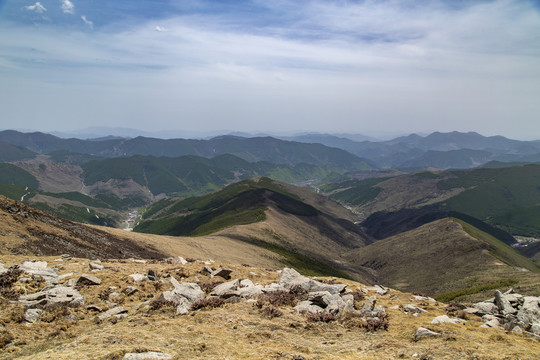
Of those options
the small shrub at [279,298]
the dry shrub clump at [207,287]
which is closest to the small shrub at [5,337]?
the dry shrub clump at [207,287]

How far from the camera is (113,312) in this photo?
20.9 metres

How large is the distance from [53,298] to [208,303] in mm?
10849

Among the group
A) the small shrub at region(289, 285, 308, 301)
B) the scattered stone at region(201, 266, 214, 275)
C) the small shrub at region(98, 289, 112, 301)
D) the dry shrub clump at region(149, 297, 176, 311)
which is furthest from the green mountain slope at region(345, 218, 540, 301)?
the small shrub at region(98, 289, 112, 301)

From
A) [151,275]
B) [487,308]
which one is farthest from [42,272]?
[487,308]

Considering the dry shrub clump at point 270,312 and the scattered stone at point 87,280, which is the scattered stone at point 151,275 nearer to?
the scattered stone at point 87,280

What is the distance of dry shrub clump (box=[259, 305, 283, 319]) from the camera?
838 inches

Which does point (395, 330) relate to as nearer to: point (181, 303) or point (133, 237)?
point (181, 303)

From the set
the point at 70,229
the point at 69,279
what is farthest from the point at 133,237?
the point at 69,279

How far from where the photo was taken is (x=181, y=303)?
70.6 ft

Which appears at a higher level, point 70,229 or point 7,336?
point 7,336

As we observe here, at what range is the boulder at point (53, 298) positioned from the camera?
815 inches

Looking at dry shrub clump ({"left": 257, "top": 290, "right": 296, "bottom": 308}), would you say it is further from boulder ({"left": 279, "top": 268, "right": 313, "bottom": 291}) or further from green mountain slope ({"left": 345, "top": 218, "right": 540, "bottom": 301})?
green mountain slope ({"left": 345, "top": 218, "right": 540, "bottom": 301})

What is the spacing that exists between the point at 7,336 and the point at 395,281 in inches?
6112

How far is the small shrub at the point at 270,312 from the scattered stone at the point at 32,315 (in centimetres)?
1416
